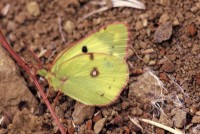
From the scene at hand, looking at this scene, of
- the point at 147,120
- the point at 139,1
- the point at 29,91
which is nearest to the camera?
the point at 147,120

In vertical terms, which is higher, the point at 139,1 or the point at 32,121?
the point at 139,1

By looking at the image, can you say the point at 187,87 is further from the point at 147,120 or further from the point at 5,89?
the point at 5,89

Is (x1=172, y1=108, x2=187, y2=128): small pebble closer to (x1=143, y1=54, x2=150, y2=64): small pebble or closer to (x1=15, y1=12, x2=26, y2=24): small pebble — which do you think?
(x1=143, y1=54, x2=150, y2=64): small pebble

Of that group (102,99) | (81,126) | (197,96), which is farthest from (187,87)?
(81,126)

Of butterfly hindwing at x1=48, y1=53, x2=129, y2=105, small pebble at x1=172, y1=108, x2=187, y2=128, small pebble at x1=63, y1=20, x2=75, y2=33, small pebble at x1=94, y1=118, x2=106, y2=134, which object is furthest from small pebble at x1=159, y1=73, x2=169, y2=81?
small pebble at x1=63, y1=20, x2=75, y2=33

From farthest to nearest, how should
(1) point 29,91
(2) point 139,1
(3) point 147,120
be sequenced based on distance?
(2) point 139,1 < (1) point 29,91 < (3) point 147,120

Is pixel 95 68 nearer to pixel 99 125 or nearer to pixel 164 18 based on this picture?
pixel 99 125

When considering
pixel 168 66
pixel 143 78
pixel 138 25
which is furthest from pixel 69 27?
Result: pixel 168 66
